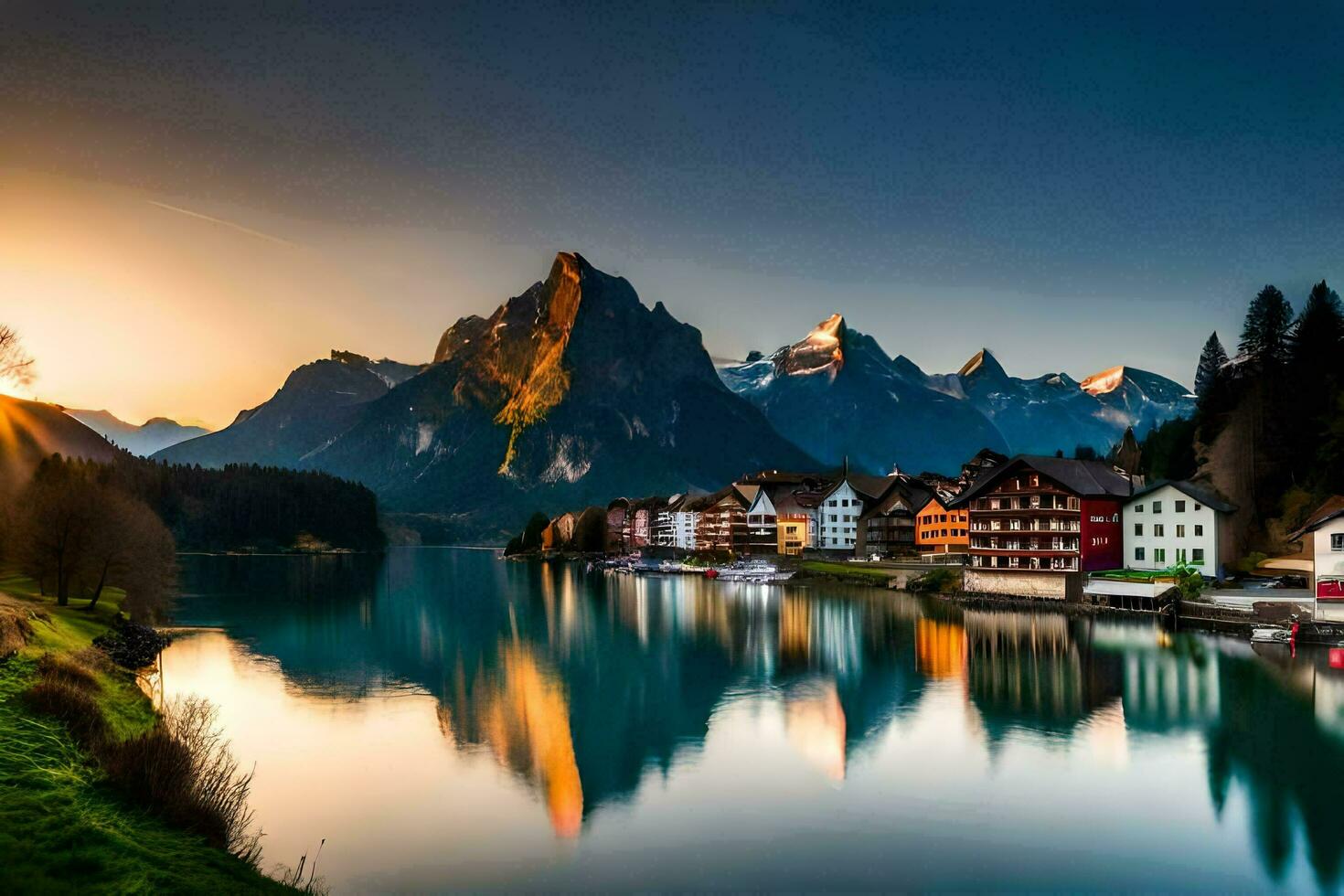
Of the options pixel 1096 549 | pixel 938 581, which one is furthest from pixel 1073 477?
pixel 938 581

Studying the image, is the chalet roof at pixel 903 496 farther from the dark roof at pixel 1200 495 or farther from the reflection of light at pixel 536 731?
the reflection of light at pixel 536 731

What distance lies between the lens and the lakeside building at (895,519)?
128 meters

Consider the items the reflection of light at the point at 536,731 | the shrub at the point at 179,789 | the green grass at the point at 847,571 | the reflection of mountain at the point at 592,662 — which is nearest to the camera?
the shrub at the point at 179,789

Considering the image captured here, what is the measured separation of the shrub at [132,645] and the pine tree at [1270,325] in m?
107

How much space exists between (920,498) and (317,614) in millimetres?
80670

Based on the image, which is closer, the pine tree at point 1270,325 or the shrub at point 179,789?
the shrub at point 179,789

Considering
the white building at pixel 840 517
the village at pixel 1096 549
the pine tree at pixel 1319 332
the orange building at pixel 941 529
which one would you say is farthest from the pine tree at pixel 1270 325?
the white building at pixel 840 517

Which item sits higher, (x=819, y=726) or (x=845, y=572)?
(x=819, y=726)

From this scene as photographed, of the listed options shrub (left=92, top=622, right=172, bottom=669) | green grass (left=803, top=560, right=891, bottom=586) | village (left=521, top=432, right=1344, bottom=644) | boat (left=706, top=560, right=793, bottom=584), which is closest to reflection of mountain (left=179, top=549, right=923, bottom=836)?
shrub (left=92, top=622, right=172, bottom=669)

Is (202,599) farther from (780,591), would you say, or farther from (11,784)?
(11,784)

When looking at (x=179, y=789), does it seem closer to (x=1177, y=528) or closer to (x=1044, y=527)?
(x=1044, y=527)

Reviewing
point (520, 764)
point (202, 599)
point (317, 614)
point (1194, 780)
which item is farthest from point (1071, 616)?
point (202, 599)

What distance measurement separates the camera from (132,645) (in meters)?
49.0

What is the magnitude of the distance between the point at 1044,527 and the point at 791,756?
59842 mm
